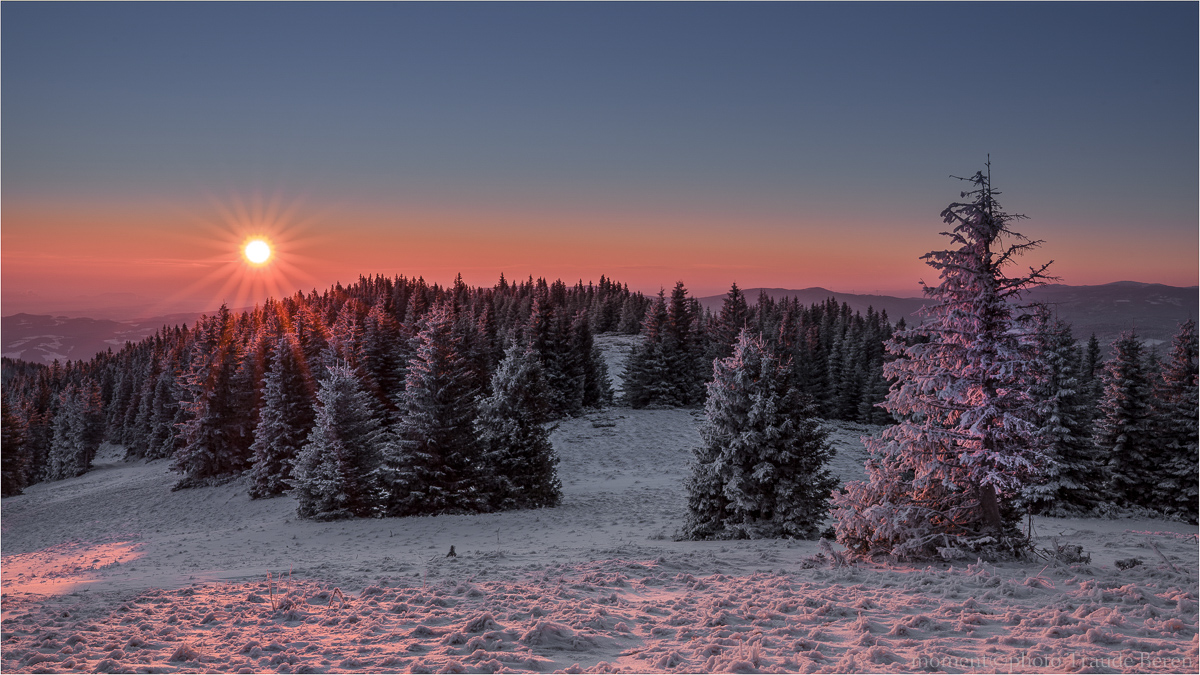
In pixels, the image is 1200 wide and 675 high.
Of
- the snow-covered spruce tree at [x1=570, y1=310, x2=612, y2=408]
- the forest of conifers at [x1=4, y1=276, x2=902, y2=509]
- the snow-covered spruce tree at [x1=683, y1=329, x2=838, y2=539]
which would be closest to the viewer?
the snow-covered spruce tree at [x1=683, y1=329, x2=838, y2=539]

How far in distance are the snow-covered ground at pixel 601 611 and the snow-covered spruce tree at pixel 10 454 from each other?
40747mm

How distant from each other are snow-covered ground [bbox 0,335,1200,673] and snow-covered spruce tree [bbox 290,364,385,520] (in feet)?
21.1

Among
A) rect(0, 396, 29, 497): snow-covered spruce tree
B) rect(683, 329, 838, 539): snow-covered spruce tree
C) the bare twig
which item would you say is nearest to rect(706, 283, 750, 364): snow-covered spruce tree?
rect(683, 329, 838, 539): snow-covered spruce tree

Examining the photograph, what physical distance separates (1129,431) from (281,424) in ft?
139

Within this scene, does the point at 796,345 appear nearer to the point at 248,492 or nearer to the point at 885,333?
the point at 885,333

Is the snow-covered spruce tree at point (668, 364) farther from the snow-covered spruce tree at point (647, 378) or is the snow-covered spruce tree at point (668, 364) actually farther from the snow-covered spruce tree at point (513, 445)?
the snow-covered spruce tree at point (513, 445)

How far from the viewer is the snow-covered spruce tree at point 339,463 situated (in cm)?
2703

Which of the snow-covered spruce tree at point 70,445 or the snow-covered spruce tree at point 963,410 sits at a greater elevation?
the snow-covered spruce tree at point 963,410

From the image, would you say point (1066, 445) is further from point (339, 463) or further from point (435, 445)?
point (339, 463)

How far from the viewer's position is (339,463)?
2755 cm

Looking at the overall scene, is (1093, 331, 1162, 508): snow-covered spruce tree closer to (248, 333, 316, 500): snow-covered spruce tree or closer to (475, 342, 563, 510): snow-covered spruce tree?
(475, 342, 563, 510): snow-covered spruce tree

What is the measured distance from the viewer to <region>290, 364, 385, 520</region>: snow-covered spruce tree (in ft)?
88.7

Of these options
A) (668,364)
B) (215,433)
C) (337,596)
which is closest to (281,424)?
(215,433)

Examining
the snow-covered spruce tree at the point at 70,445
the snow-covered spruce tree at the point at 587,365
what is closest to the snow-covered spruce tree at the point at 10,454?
the snow-covered spruce tree at the point at 70,445
